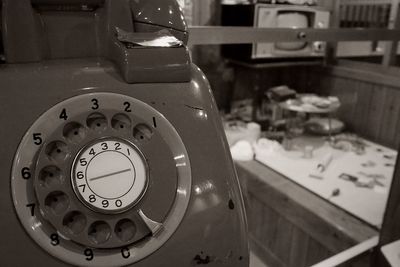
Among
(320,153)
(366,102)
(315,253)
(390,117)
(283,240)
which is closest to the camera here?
(315,253)

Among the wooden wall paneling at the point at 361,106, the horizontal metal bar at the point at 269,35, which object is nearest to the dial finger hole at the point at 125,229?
the horizontal metal bar at the point at 269,35

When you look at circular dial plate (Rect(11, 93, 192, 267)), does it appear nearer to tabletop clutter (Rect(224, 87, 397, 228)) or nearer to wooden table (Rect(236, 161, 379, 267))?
wooden table (Rect(236, 161, 379, 267))

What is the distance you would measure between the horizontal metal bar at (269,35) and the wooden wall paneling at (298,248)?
2.54 ft

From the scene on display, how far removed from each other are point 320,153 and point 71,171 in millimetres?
1617

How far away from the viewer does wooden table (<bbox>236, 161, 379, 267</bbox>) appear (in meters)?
1.26

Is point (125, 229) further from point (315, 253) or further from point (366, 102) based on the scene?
point (366, 102)

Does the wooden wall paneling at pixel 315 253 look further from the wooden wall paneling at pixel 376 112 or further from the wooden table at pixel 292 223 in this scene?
the wooden wall paneling at pixel 376 112

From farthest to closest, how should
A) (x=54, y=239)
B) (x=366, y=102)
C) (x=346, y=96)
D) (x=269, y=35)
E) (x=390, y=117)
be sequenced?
(x=346, y=96), (x=366, y=102), (x=390, y=117), (x=269, y=35), (x=54, y=239)

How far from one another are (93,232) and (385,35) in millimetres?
1148

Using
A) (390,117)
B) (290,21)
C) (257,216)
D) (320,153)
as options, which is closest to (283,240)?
(257,216)

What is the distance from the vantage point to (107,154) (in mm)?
417

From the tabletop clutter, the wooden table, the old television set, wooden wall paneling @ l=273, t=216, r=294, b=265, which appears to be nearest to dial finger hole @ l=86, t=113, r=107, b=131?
the wooden table

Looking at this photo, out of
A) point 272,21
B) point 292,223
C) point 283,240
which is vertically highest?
point 272,21

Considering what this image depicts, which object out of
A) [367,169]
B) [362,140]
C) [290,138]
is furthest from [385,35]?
[362,140]
